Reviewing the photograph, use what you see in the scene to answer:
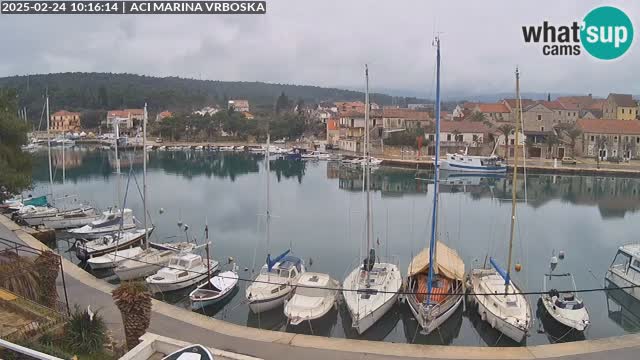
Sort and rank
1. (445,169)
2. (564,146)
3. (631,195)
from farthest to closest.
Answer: (564,146), (445,169), (631,195)

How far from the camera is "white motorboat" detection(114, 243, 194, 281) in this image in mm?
22250

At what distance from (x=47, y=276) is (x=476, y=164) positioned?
6052cm

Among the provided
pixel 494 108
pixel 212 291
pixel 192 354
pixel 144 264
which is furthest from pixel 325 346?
pixel 494 108

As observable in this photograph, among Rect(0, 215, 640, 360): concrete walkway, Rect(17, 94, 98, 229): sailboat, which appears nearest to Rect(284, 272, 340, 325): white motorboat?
Rect(0, 215, 640, 360): concrete walkway

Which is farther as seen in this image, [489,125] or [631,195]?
[489,125]

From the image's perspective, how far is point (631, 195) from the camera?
168 feet

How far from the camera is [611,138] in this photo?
71750mm

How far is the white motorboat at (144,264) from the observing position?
22.2 m

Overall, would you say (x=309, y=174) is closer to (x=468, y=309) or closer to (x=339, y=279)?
(x=339, y=279)

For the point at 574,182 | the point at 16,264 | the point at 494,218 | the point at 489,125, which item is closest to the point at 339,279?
the point at 16,264

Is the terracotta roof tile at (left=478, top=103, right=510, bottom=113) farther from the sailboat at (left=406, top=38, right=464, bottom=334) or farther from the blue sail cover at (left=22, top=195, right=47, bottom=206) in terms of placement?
the sailboat at (left=406, top=38, right=464, bottom=334)

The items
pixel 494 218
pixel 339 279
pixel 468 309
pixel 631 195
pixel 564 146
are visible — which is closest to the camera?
pixel 468 309

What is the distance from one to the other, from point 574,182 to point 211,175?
4242cm

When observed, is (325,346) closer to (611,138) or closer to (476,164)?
(476,164)
